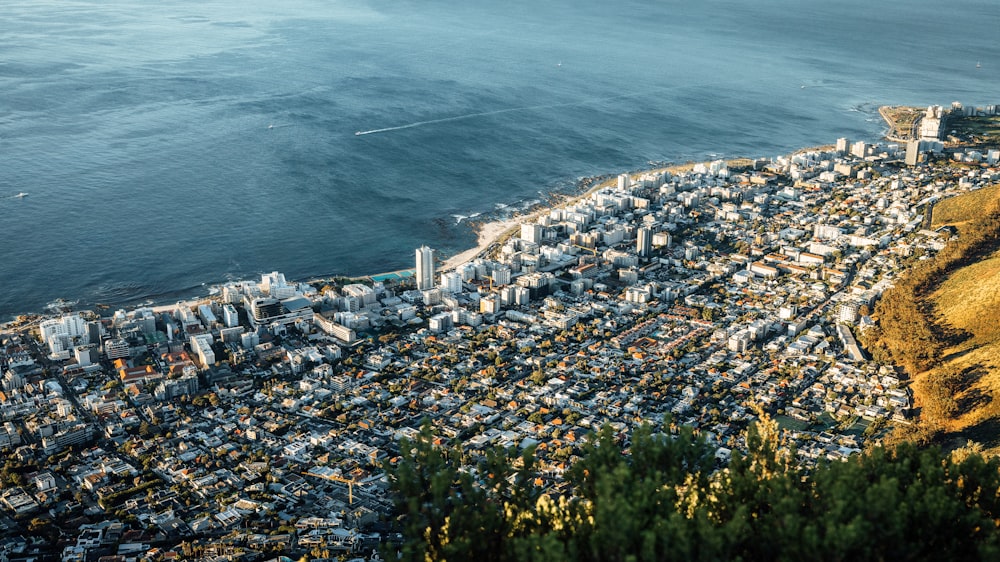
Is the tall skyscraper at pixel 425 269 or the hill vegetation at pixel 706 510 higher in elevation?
the hill vegetation at pixel 706 510

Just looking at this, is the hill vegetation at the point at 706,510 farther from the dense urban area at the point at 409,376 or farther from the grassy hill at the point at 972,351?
the grassy hill at the point at 972,351

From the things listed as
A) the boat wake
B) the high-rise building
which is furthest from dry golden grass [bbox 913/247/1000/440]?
the boat wake

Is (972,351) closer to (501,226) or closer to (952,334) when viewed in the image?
(952,334)

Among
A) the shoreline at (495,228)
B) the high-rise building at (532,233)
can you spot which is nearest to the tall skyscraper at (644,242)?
the high-rise building at (532,233)

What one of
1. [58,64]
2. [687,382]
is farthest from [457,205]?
[58,64]

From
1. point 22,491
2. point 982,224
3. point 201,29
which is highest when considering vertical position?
point 201,29

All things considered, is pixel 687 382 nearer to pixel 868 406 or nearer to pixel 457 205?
pixel 868 406
